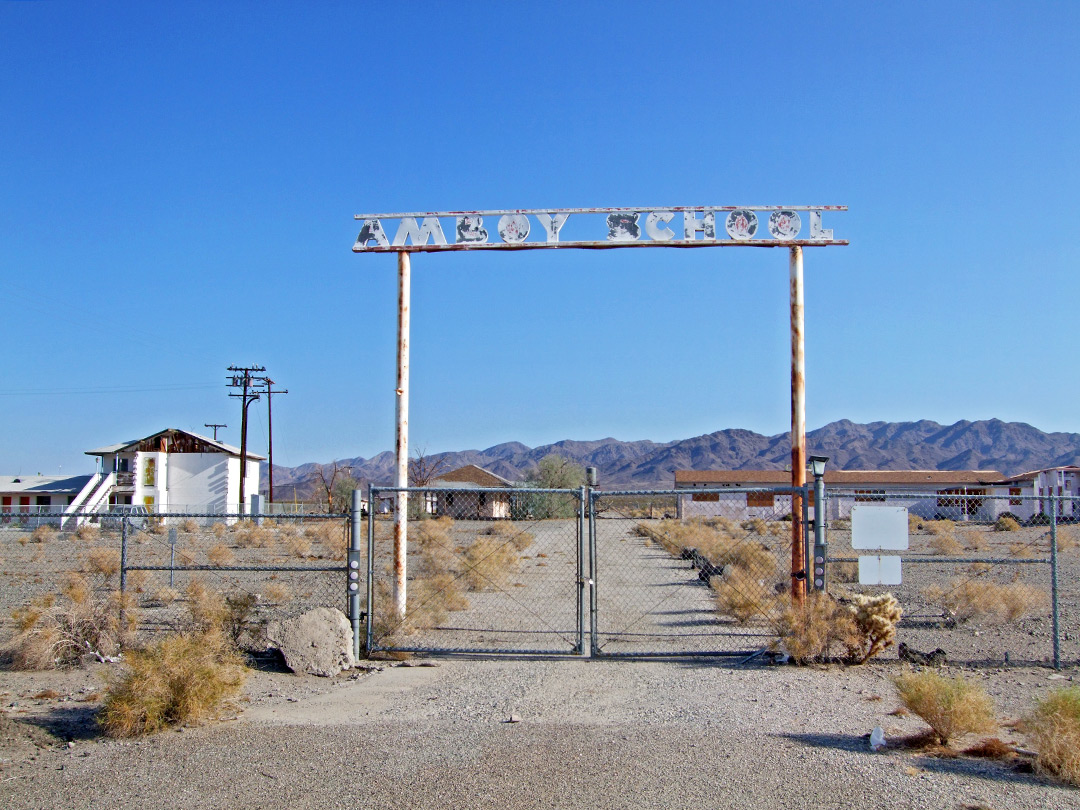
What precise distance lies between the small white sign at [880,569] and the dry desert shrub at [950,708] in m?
3.30

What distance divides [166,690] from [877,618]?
24.8 ft

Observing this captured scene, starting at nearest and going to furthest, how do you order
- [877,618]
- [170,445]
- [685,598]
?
[877,618] < [685,598] < [170,445]

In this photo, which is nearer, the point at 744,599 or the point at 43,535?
the point at 744,599

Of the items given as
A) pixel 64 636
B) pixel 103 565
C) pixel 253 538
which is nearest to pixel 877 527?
pixel 64 636

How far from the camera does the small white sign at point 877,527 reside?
414 inches

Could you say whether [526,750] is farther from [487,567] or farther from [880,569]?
[487,567]

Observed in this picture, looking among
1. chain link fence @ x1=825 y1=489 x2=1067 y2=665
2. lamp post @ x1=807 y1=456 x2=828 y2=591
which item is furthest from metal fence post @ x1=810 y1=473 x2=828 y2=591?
Answer: chain link fence @ x1=825 y1=489 x2=1067 y2=665

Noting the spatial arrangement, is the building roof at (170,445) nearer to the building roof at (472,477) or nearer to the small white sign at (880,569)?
the building roof at (472,477)

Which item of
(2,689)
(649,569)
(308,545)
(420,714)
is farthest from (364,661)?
(308,545)

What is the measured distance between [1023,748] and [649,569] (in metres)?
17.3

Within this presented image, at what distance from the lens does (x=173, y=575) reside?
18719 mm

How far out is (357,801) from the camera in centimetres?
598

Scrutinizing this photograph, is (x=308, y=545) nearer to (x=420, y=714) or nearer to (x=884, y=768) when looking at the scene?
(x=420, y=714)

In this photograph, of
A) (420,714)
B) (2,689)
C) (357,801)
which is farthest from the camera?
(2,689)
